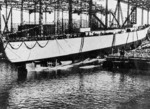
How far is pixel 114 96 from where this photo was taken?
995 inches

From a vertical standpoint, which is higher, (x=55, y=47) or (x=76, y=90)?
(x=55, y=47)

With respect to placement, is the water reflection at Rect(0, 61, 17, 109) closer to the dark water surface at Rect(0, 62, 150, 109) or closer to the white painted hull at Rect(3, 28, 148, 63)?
the dark water surface at Rect(0, 62, 150, 109)

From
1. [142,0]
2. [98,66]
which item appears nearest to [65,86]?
[98,66]

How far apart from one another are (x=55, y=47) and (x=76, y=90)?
46.8 feet

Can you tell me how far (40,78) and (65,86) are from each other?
5.58m

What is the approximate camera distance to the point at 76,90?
27.8 meters

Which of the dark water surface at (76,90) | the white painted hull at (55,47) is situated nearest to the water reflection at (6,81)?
the dark water surface at (76,90)

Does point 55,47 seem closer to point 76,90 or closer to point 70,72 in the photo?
point 70,72

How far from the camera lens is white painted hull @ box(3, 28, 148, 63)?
119ft

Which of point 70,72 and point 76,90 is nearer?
point 76,90

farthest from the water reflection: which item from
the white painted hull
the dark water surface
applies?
the white painted hull

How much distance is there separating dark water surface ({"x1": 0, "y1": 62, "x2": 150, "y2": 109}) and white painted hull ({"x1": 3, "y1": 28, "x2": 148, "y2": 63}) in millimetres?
2362

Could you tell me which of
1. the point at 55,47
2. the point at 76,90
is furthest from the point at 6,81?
the point at 55,47

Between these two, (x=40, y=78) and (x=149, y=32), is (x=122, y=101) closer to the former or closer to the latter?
(x=40, y=78)
